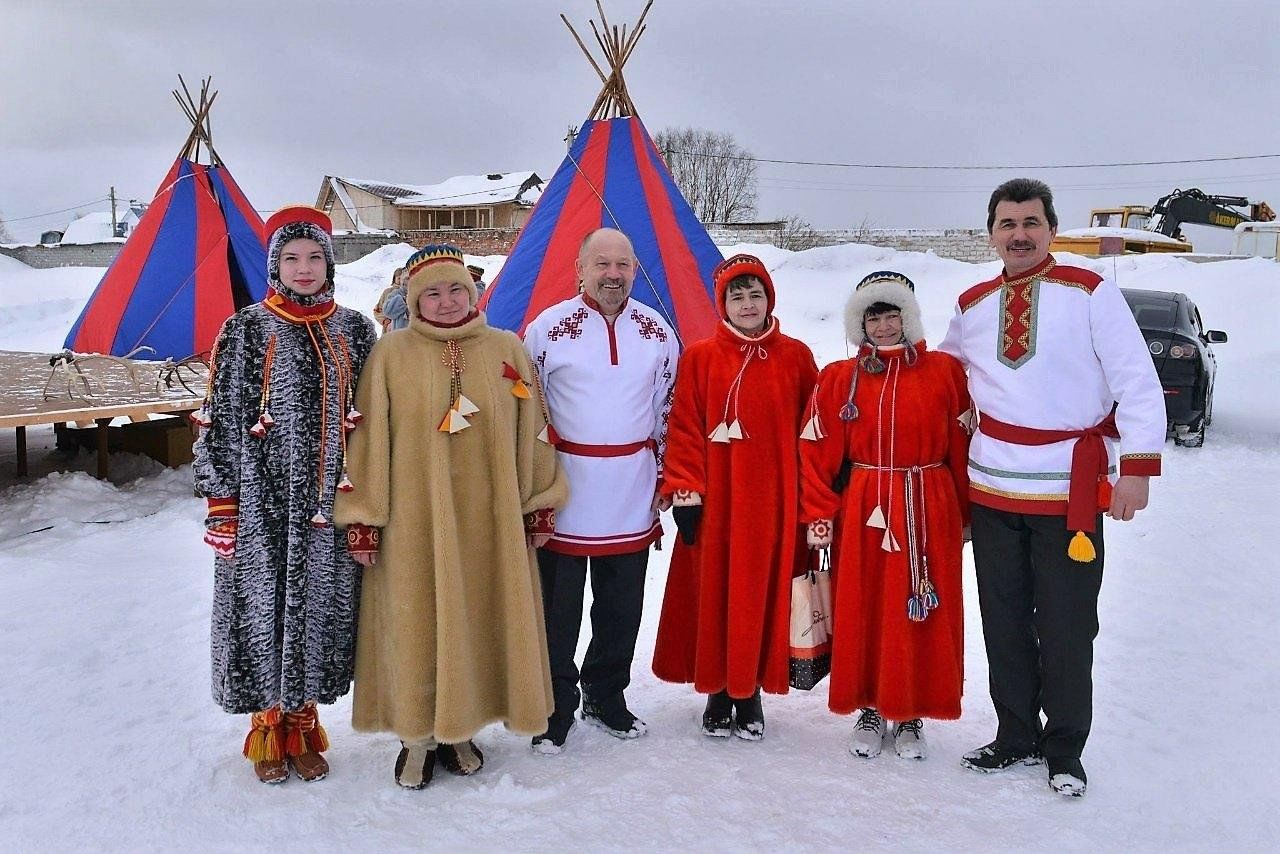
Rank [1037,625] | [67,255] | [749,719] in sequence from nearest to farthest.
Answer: [1037,625] < [749,719] < [67,255]

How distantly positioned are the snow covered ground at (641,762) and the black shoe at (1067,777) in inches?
1.2

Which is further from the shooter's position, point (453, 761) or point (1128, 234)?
point (1128, 234)

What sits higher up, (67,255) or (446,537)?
(67,255)

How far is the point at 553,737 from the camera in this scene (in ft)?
8.46

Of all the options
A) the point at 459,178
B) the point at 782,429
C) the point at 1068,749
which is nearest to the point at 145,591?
the point at 782,429

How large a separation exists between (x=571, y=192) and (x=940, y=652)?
417cm

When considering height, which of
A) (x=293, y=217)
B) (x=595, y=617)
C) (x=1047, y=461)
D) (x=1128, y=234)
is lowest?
(x=595, y=617)

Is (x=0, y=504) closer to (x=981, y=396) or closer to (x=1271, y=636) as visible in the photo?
(x=981, y=396)

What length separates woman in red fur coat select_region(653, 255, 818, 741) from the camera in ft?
8.48

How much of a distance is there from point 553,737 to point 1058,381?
177 centimetres

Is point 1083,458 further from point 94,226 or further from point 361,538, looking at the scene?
point 94,226

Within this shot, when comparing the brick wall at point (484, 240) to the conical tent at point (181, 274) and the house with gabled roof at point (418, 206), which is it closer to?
the house with gabled roof at point (418, 206)

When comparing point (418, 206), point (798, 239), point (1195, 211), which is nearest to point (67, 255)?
point (418, 206)

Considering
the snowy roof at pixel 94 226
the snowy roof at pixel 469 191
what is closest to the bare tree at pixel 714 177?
the snowy roof at pixel 469 191
